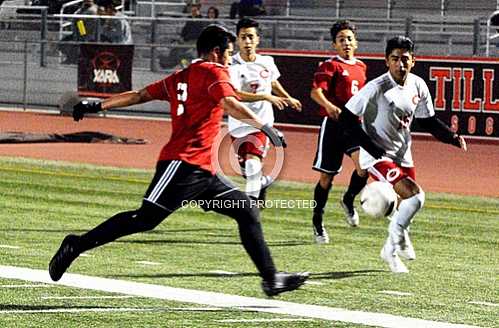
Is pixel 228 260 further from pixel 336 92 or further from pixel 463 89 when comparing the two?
pixel 463 89

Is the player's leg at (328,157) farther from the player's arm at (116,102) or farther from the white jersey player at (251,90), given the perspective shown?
the player's arm at (116,102)

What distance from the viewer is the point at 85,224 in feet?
48.6

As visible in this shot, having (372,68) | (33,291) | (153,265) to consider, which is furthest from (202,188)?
(372,68)

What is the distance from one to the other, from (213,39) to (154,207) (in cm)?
120

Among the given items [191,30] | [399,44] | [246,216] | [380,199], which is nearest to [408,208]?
[380,199]

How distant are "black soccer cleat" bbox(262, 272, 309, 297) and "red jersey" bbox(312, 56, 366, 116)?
4.57m

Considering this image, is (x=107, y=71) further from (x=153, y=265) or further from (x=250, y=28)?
(x=153, y=265)

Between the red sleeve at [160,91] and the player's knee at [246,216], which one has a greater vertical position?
the red sleeve at [160,91]

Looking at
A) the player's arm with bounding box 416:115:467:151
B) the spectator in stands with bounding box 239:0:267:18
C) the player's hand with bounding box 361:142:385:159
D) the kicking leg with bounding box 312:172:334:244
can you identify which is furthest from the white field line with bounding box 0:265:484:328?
the spectator in stands with bounding box 239:0:267:18

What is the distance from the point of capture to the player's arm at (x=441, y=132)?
11.9m

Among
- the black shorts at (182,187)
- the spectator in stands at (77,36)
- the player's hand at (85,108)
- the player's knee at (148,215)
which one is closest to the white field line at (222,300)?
the player's knee at (148,215)

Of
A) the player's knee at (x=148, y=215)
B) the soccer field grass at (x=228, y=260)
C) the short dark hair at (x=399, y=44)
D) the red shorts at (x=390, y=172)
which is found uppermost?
the short dark hair at (x=399, y=44)

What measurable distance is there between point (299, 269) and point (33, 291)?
260cm

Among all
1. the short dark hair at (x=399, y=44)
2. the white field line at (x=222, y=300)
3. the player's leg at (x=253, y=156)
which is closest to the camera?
the white field line at (x=222, y=300)
